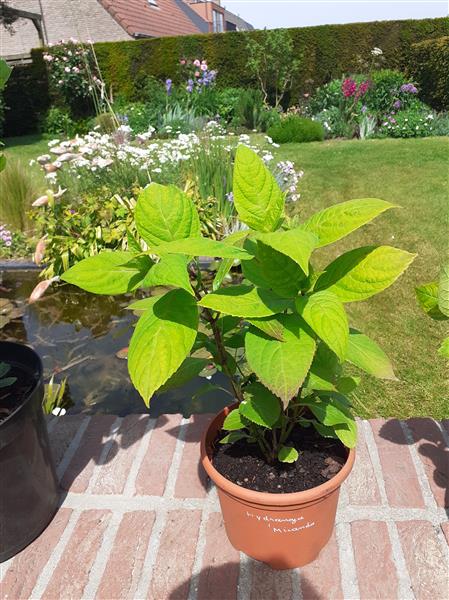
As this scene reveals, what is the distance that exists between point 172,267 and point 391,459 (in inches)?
54.1

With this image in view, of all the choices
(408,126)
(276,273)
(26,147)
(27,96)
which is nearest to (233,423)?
(276,273)

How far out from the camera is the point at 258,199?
1.09 meters

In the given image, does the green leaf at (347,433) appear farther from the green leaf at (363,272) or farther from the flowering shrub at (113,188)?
the flowering shrub at (113,188)

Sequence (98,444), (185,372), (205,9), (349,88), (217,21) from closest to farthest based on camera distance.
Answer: (185,372)
(98,444)
(349,88)
(205,9)
(217,21)

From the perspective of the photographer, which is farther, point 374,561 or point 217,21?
point 217,21

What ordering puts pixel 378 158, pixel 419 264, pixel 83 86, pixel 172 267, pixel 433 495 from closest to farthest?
pixel 172 267, pixel 433 495, pixel 419 264, pixel 378 158, pixel 83 86

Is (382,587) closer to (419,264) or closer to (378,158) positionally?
(419,264)

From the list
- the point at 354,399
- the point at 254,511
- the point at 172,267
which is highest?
the point at 172,267

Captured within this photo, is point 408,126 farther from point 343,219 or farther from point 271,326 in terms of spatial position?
point 271,326

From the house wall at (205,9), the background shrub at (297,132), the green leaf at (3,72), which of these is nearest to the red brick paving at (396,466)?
the green leaf at (3,72)

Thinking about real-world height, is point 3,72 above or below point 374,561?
above

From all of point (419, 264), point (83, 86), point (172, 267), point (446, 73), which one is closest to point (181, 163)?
point (419, 264)

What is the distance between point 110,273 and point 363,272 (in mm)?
574

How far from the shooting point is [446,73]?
10.5 metres
